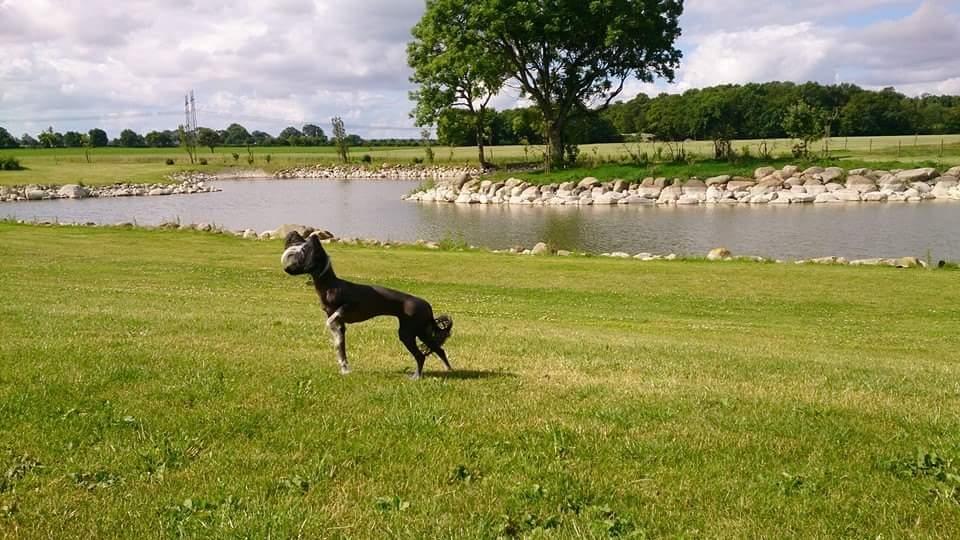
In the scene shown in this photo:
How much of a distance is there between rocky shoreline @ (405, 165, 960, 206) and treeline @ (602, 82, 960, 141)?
1782 inches

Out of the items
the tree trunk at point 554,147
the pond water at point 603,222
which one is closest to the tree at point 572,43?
the tree trunk at point 554,147

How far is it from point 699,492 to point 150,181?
322ft

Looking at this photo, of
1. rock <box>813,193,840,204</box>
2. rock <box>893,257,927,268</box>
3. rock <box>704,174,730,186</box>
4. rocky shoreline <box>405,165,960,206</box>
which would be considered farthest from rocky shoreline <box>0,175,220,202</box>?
rock <box>893,257,927,268</box>

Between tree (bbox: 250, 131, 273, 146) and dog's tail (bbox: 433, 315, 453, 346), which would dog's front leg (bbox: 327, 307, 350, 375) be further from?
tree (bbox: 250, 131, 273, 146)

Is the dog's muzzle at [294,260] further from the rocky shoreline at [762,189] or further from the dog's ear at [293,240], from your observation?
the rocky shoreline at [762,189]

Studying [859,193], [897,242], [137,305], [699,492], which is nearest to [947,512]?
[699,492]

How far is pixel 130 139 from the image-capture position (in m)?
178

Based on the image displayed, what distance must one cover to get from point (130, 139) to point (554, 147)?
142007 millimetres

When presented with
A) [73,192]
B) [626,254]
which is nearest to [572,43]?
[626,254]

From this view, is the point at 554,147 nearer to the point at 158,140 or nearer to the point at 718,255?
the point at 718,255

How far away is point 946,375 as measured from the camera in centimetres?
1060

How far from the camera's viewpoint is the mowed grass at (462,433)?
16.4 feet

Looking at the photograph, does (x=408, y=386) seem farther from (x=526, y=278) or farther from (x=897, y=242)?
(x=897, y=242)

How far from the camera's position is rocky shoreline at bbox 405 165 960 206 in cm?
5178
